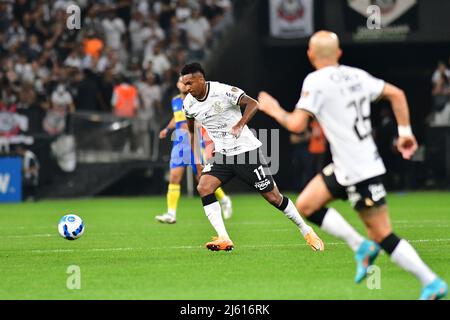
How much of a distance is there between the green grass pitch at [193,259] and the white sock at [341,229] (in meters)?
0.47

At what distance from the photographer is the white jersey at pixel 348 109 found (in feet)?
28.9

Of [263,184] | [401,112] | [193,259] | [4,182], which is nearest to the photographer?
[401,112]

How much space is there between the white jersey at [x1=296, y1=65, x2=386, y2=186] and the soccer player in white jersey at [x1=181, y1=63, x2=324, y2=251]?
162 inches

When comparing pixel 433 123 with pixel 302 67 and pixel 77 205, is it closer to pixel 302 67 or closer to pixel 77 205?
pixel 302 67

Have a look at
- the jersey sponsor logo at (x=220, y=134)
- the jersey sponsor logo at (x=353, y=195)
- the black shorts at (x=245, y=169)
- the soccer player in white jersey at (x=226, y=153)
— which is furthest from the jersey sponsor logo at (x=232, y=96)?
the jersey sponsor logo at (x=353, y=195)

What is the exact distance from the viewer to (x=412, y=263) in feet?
27.9

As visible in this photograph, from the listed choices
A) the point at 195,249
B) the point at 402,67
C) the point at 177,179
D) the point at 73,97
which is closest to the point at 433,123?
the point at 402,67

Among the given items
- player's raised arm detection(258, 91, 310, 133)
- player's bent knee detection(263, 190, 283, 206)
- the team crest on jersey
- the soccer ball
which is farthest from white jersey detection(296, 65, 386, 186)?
the soccer ball

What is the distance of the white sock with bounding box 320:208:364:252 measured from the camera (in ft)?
29.9

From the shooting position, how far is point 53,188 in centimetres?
2589

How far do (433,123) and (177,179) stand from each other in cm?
1228

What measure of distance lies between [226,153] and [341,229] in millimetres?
4080

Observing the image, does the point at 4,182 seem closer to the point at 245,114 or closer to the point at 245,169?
the point at 245,169

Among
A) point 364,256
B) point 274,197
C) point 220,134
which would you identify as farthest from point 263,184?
point 364,256
